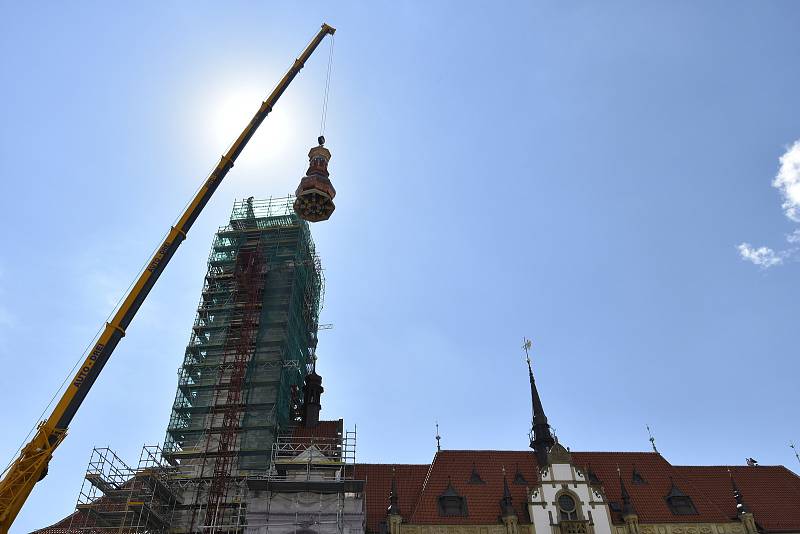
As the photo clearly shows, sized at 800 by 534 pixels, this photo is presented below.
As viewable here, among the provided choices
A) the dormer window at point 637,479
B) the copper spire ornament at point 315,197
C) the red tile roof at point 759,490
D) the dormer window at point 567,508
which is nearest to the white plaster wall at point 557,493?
the dormer window at point 567,508

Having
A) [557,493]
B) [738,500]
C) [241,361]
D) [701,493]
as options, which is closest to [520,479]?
[557,493]

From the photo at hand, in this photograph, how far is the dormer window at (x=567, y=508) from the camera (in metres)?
45.4

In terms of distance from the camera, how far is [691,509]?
4809 cm

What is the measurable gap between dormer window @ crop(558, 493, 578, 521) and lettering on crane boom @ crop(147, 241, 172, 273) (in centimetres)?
3120

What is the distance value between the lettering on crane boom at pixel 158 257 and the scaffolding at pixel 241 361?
16.2 m

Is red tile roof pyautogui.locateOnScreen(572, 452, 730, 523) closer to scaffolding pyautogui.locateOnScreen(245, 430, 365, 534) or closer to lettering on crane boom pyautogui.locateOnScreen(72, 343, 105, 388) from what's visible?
scaffolding pyautogui.locateOnScreen(245, 430, 365, 534)

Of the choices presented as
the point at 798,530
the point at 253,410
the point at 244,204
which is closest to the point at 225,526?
the point at 253,410

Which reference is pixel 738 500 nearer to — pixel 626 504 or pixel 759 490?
pixel 759 490

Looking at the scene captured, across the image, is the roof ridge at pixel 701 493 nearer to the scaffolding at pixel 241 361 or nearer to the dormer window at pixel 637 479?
the dormer window at pixel 637 479

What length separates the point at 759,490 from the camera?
51.6 m

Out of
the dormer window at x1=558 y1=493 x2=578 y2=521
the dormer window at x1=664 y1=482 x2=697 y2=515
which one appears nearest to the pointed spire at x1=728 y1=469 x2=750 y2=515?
the dormer window at x1=664 y1=482 x2=697 y2=515

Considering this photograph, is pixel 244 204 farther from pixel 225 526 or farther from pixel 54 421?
pixel 54 421

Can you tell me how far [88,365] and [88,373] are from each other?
39 centimetres

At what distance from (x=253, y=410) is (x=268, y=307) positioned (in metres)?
8.99
